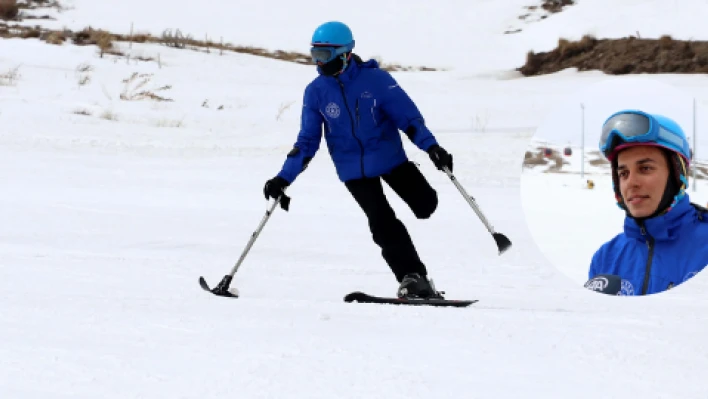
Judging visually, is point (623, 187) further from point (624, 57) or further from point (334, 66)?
point (624, 57)

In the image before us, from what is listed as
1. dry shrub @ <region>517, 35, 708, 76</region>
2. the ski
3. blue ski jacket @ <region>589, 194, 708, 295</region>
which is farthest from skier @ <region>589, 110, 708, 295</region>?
dry shrub @ <region>517, 35, 708, 76</region>

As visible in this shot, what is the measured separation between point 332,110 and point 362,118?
0.50 feet

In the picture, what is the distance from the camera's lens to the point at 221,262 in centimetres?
617

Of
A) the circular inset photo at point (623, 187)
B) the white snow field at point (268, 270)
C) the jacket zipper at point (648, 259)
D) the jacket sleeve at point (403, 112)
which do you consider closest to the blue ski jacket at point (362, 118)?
the jacket sleeve at point (403, 112)

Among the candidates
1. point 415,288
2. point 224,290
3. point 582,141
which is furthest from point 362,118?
point 582,141

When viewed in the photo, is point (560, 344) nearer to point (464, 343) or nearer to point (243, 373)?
point (464, 343)

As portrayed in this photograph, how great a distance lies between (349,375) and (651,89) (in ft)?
4.32

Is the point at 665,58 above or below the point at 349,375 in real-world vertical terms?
above

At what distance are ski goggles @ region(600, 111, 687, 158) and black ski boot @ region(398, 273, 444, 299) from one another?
7.93 feet

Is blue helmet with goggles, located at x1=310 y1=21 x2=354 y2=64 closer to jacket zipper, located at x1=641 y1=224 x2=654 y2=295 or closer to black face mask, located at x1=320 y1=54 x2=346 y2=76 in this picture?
black face mask, located at x1=320 y1=54 x2=346 y2=76

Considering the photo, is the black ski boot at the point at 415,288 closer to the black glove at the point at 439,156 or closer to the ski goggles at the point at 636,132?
the black glove at the point at 439,156

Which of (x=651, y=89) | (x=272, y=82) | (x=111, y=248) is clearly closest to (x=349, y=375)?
(x=651, y=89)

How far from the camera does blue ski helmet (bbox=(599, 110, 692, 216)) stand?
229cm

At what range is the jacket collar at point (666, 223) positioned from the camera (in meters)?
2.39
